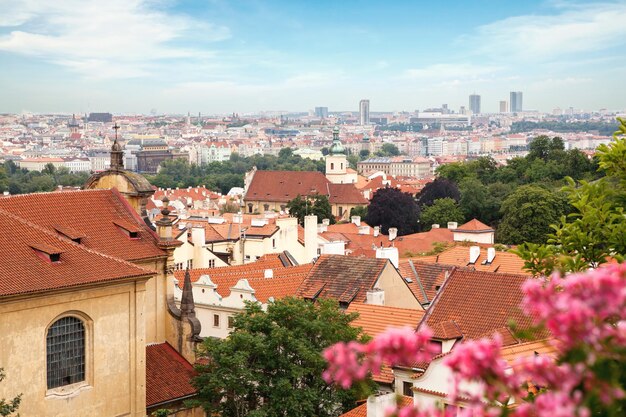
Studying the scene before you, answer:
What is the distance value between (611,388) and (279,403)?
722 inches

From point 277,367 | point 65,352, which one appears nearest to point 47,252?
point 65,352

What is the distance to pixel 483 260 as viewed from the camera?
45281mm

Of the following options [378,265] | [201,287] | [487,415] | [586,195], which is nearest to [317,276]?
[378,265]

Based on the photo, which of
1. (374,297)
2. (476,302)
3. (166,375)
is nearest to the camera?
(166,375)

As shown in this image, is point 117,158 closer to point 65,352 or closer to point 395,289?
point 65,352

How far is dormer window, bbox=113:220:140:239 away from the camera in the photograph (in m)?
28.0

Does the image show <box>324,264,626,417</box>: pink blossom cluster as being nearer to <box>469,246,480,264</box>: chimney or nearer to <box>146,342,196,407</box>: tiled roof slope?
<box>146,342,196,407</box>: tiled roof slope

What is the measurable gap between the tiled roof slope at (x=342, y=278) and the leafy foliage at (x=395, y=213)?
56236 mm

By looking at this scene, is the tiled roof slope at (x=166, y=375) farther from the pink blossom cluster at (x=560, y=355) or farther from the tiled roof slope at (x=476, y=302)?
the pink blossom cluster at (x=560, y=355)

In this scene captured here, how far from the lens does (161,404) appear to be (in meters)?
25.7

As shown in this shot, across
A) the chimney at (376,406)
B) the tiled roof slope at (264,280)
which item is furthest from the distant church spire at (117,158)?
the chimney at (376,406)

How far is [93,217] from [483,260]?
22802 mm

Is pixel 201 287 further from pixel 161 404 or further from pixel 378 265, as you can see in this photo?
pixel 161 404

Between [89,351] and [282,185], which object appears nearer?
[89,351]
